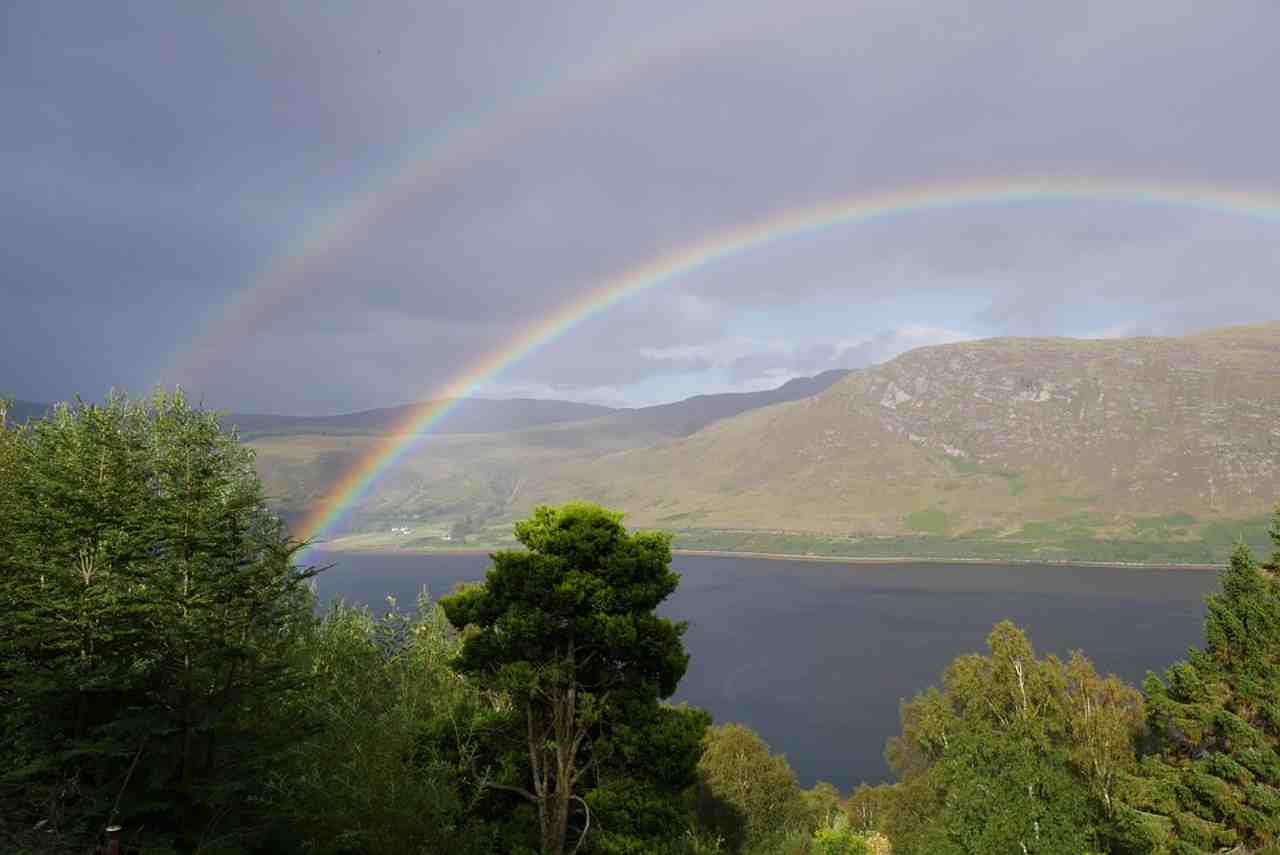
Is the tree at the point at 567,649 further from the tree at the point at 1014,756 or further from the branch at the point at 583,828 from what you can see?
the tree at the point at 1014,756

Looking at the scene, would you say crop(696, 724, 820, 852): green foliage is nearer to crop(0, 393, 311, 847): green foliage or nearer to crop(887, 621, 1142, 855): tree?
crop(887, 621, 1142, 855): tree

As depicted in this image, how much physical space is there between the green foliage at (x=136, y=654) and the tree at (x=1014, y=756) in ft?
84.6

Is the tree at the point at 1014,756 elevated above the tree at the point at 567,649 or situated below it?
below

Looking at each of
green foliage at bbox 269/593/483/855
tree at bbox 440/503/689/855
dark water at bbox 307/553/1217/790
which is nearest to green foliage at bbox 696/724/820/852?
tree at bbox 440/503/689/855

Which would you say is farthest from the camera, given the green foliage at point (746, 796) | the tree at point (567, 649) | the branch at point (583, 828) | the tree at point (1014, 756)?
the green foliage at point (746, 796)

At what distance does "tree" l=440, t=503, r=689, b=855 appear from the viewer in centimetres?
2100

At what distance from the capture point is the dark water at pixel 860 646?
339 ft

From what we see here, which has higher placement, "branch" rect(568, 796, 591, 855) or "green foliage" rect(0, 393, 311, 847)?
"green foliage" rect(0, 393, 311, 847)

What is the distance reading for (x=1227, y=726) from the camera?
85.8 ft

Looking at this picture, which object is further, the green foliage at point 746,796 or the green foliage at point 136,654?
the green foliage at point 746,796

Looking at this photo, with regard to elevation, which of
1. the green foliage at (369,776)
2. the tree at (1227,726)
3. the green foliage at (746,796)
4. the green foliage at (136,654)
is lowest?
the green foliage at (746,796)

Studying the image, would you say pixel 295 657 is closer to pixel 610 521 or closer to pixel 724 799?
pixel 610 521

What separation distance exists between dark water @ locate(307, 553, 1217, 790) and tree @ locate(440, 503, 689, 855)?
74.6 meters

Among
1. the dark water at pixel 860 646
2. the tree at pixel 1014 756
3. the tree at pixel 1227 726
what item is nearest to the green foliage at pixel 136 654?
the tree at pixel 1014 756
